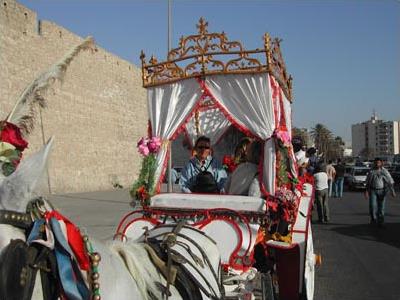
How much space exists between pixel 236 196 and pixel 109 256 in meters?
3.21

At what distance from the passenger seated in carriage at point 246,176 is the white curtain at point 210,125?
210cm

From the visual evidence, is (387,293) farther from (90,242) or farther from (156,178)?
(90,242)

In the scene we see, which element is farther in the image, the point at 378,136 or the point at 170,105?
the point at 378,136

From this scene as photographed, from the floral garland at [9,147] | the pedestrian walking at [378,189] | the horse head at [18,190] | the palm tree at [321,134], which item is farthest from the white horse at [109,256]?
the palm tree at [321,134]

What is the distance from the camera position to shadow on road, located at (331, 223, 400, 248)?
10367 mm

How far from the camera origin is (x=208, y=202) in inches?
209

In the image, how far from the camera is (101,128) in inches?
1109

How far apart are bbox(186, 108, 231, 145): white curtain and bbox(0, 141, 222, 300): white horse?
5.43 metres

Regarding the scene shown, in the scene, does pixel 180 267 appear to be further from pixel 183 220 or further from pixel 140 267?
pixel 183 220

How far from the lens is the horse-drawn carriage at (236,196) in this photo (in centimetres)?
482

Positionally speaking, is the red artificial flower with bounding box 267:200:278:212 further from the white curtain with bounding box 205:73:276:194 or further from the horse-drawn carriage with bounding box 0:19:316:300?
the white curtain with bounding box 205:73:276:194

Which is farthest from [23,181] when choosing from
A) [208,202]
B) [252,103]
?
[252,103]

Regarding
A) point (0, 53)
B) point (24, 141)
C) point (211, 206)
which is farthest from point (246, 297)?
point (0, 53)

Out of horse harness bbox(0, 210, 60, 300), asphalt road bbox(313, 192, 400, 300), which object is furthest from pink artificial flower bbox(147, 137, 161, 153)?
horse harness bbox(0, 210, 60, 300)
